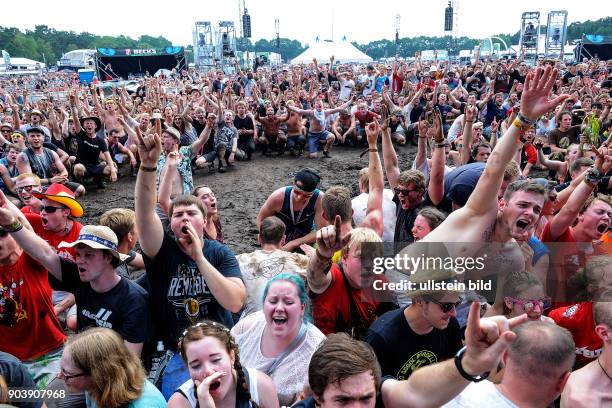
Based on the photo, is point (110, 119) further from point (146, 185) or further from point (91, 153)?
point (146, 185)

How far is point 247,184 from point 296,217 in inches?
203

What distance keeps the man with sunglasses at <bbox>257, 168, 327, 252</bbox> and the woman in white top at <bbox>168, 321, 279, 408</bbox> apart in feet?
7.81

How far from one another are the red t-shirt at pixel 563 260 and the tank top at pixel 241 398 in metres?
1.81

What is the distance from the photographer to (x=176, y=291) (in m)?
2.69

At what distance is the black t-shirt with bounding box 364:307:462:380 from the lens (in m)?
2.19

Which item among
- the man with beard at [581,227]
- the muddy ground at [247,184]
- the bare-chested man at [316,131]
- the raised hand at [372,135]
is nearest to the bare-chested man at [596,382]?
the man with beard at [581,227]

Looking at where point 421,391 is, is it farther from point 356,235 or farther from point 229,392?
point 356,235

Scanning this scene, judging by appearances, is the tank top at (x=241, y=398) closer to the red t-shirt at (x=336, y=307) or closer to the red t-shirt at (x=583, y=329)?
the red t-shirt at (x=336, y=307)

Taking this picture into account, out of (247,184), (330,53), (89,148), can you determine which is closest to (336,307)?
(247,184)

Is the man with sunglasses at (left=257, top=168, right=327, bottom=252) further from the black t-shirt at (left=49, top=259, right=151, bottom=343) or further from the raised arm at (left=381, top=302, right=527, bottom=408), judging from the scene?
the raised arm at (left=381, top=302, right=527, bottom=408)

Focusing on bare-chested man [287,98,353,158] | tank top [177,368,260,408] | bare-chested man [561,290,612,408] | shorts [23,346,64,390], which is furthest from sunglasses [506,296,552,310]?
bare-chested man [287,98,353,158]

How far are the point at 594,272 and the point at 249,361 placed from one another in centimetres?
198

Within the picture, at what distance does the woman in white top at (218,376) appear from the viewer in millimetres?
2002

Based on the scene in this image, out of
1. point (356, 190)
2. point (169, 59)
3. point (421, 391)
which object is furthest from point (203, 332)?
point (169, 59)
